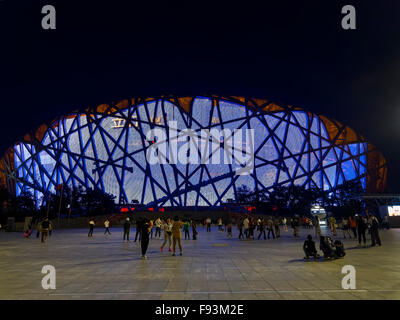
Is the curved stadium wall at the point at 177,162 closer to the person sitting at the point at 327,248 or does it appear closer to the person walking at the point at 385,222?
the person walking at the point at 385,222

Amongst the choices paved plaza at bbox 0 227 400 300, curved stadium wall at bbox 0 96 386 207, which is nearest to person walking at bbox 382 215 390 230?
paved plaza at bbox 0 227 400 300

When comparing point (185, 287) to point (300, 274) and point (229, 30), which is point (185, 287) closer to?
point (300, 274)

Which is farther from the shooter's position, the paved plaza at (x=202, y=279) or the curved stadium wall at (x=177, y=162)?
the curved stadium wall at (x=177, y=162)

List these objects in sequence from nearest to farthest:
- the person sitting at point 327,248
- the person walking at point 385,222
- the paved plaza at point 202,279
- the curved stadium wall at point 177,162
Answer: the paved plaza at point 202,279 → the person sitting at point 327,248 → the person walking at point 385,222 → the curved stadium wall at point 177,162

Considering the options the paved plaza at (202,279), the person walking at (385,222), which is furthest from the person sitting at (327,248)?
the person walking at (385,222)

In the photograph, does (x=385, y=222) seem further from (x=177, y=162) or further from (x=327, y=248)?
(x=177, y=162)

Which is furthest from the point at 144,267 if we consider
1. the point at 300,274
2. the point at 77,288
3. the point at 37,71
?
the point at 37,71

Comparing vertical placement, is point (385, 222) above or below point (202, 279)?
below

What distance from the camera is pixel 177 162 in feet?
212

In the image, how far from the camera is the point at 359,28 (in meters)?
12.8

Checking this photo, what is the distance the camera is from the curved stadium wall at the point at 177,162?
205 feet

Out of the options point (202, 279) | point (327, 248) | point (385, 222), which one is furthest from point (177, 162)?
point (202, 279)

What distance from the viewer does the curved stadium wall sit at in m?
62.5

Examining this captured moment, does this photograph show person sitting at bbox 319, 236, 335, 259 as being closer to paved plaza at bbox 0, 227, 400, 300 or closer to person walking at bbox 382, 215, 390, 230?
paved plaza at bbox 0, 227, 400, 300
